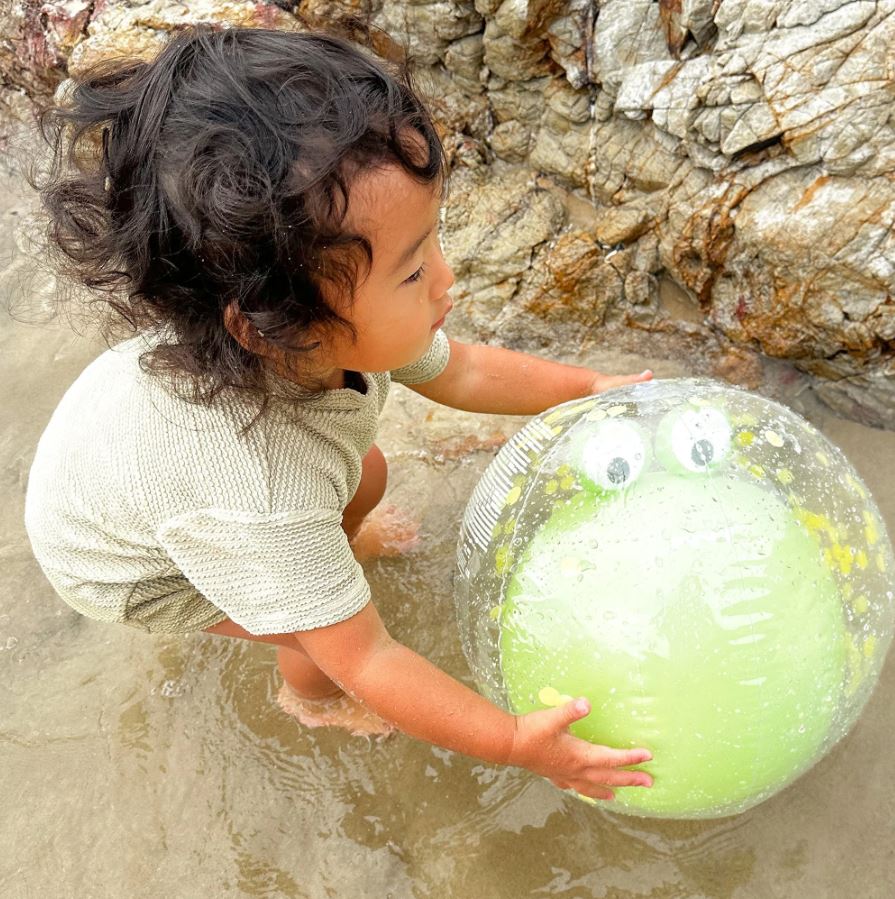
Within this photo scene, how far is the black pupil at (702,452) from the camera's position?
5.31 ft

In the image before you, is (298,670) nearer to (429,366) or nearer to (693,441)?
(429,366)

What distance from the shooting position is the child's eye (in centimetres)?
152

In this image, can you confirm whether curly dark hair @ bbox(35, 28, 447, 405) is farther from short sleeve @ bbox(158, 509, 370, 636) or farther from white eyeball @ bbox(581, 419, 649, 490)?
white eyeball @ bbox(581, 419, 649, 490)

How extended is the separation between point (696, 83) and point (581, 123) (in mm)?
496

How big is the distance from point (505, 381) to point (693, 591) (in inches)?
40.2

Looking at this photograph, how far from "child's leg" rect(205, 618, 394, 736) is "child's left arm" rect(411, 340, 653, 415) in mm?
812

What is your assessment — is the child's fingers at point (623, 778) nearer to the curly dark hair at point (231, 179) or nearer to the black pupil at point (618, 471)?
the black pupil at point (618, 471)

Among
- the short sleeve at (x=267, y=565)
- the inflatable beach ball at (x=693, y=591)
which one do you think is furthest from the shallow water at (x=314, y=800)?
the short sleeve at (x=267, y=565)

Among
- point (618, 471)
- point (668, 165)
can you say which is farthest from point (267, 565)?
point (668, 165)

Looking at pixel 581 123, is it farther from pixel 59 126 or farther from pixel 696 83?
pixel 59 126

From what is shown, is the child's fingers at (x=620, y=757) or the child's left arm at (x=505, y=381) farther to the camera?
the child's left arm at (x=505, y=381)

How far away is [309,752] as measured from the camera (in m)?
2.26

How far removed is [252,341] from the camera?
1525mm

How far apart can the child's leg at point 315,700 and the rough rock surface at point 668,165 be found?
1436 mm
